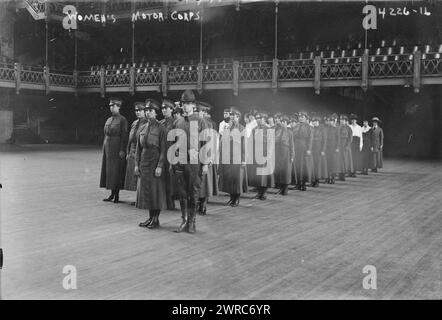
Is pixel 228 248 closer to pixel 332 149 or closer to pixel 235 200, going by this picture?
pixel 235 200

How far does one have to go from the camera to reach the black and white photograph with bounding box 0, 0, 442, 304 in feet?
14.1

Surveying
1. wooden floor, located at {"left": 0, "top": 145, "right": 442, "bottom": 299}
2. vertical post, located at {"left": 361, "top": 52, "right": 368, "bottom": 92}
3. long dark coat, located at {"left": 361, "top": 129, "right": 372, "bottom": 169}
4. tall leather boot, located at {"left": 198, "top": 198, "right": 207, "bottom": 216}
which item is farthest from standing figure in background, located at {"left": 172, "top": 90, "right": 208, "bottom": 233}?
vertical post, located at {"left": 361, "top": 52, "right": 368, "bottom": 92}

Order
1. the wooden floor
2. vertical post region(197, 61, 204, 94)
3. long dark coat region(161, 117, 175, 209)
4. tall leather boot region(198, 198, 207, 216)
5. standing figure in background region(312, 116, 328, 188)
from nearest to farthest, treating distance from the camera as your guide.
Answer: the wooden floor, long dark coat region(161, 117, 175, 209), tall leather boot region(198, 198, 207, 216), standing figure in background region(312, 116, 328, 188), vertical post region(197, 61, 204, 94)

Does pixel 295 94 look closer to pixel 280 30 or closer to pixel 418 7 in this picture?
pixel 280 30

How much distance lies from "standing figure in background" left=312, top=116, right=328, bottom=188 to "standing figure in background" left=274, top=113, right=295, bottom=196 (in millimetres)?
1446

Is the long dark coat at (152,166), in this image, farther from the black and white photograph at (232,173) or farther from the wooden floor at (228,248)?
the wooden floor at (228,248)

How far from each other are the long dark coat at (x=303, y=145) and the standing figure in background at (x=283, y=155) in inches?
32.0

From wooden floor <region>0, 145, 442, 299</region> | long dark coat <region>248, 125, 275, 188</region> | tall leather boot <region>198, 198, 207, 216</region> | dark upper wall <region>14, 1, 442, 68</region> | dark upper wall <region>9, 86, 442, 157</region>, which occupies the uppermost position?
dark upper wall <region>14, 1, 442, 68</region>

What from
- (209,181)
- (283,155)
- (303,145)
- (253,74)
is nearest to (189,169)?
(209,181)

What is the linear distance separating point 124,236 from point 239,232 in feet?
4.81

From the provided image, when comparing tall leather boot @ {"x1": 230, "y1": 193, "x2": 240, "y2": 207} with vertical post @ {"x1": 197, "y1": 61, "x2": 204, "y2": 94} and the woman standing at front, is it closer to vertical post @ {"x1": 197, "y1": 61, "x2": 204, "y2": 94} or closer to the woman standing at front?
the woman standing at front

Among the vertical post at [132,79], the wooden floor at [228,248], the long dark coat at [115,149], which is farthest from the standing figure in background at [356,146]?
the vertical post at [132,79]

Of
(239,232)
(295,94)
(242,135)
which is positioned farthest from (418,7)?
(239,232)

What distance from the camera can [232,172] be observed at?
8.45m
